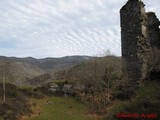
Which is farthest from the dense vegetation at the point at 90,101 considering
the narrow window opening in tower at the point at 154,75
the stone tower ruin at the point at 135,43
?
the stone tower ruin at the point at 135,43

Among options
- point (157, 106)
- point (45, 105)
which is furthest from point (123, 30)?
point (157, 106)

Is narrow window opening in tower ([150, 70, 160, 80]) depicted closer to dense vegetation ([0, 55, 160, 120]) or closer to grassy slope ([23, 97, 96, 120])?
dense vegetation ([0, 55, 160, 120])

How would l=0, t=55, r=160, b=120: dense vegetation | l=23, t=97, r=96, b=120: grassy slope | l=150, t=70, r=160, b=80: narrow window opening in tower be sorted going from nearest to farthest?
1. l=0, t=55, r=160, b=120: dense vegetation
2. l=23, t=97, r=96, b=120: grassy slope
3. l=150, t=70, r=160, b=80: narrow window opening in tower

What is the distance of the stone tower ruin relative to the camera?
32.2 meters

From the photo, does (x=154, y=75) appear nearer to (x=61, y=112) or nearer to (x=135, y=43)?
(x=135, y=43)

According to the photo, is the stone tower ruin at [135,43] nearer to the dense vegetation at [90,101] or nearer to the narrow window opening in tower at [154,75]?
the narrow window opening in tower at [154,75]

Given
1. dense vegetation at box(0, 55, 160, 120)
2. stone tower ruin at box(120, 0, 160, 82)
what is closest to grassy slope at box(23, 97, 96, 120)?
dense vegetation at box(0, 55, 160, 120)

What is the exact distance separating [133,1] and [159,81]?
9.49 metres

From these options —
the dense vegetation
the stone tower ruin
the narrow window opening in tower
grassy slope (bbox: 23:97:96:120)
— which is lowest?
grassy slope (bbox: 23:97:96:120)

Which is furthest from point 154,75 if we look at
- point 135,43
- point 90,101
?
point 90,101

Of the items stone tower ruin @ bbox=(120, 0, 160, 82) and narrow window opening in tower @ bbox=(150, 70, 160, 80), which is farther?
stone tower ruin @ bbox=(120, 0, 160, 82)

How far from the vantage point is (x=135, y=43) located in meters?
32.4

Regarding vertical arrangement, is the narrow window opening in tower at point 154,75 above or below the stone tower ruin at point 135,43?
below

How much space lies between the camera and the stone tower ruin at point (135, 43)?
32250mm
